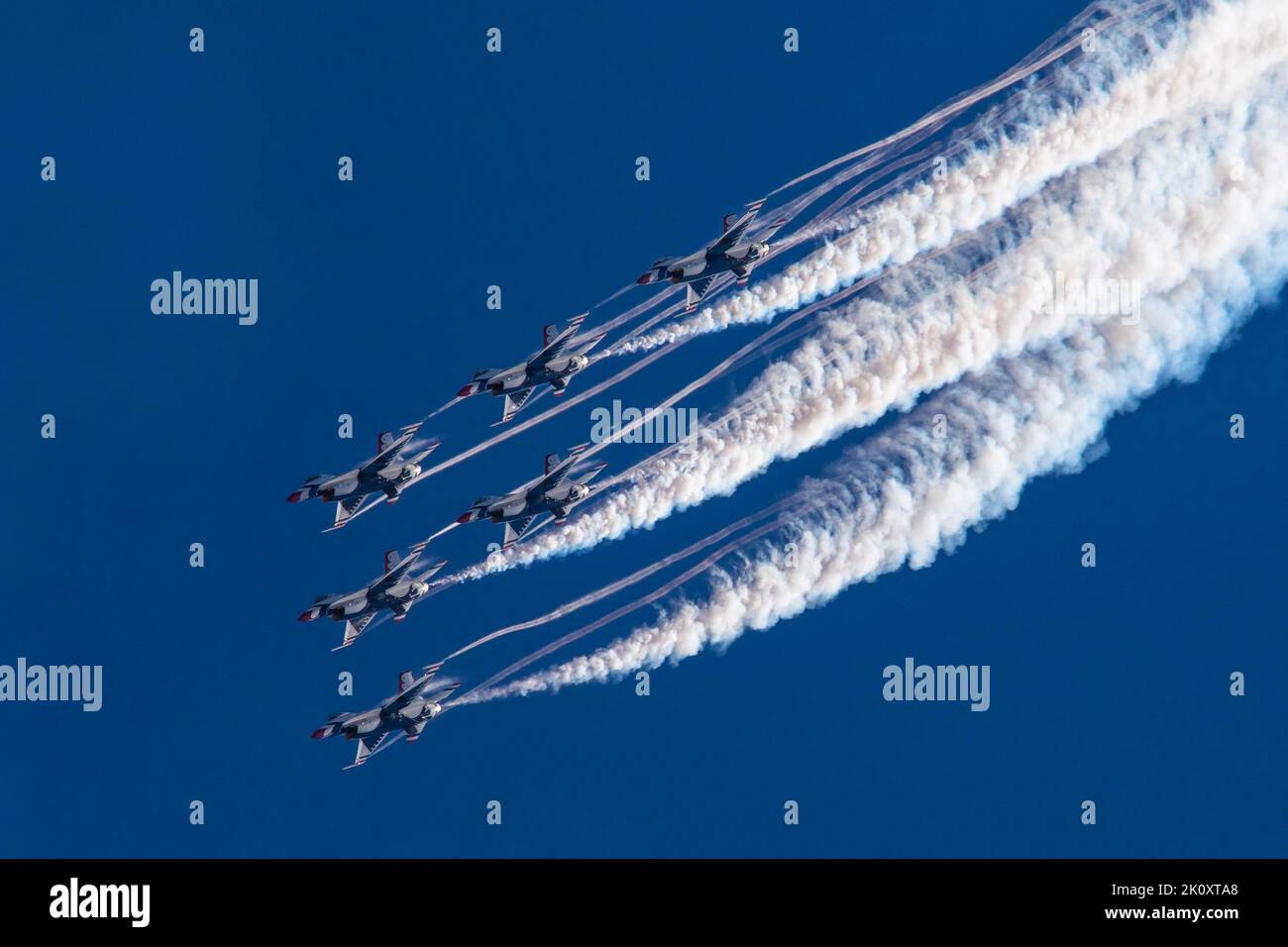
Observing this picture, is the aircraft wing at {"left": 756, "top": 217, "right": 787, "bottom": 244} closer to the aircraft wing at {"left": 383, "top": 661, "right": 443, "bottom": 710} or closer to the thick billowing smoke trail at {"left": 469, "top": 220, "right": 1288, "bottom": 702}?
the thick billowing smoke trail at {"left": 469, "top": 220, "right": 1288, "bottom": 702}

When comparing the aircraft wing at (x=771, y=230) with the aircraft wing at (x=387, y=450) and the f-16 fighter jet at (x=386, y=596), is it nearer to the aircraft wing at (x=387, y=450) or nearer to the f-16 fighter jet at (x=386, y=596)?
the aircraft wing at (x=387, y=450)

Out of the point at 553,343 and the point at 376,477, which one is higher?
the point at 553,343

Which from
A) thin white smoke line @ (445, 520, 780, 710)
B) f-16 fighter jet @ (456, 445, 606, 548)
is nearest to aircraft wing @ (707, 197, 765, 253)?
f-16 fighter jet @ (456, 445, 606, 548)

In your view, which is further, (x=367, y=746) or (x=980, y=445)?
(x=367, y=746)

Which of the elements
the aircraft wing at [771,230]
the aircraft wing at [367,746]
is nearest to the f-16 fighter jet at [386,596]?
the aircraft wing at [367,746]

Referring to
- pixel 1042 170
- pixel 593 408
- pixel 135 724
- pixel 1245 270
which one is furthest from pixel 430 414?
pixel 1245 270

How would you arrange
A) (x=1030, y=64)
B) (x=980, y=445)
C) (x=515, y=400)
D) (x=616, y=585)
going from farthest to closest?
(x=616, y=585) → (x=515, y=400) → (x=1030, y=64) → (x=980, y=445)

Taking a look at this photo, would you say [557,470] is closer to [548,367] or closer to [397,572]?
[548,367]

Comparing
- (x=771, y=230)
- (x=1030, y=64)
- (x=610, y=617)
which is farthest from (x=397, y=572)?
(x=1030, y=64)
